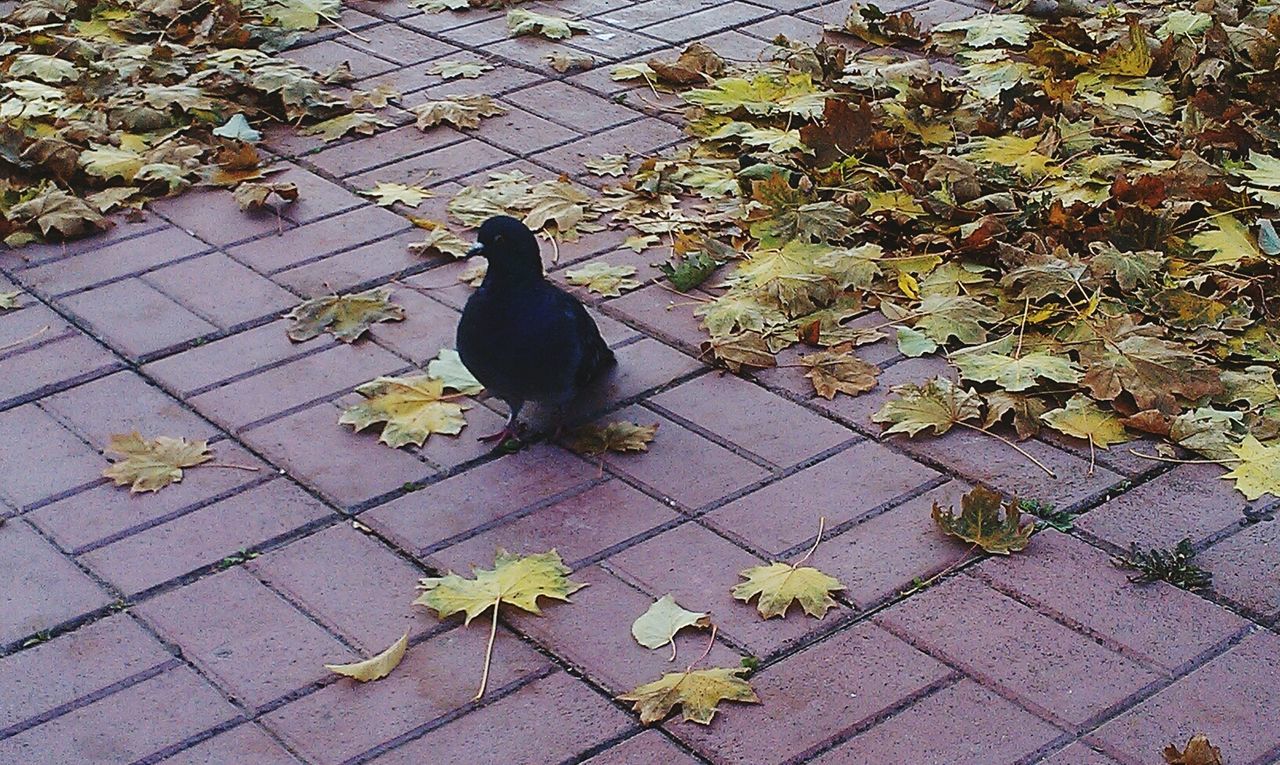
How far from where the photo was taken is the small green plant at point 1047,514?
3172mm

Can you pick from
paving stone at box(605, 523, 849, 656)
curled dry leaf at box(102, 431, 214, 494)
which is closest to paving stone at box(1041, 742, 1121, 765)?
paving stone at box(605, 523, 849, 656)

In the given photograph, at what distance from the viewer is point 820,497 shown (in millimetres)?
3293

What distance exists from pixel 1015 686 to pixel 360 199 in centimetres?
264

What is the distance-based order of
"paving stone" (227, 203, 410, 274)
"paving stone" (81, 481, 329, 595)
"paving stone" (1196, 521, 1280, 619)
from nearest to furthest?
"paving stone" (1196, 521, 1280, 619)
"paving stone" (81, 481, 329, 595)
"paving stone" (227, 203, 410, 274)

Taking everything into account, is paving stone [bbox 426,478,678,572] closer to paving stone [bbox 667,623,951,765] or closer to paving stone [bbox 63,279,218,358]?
paving stone [bbox 667,623,951,765]

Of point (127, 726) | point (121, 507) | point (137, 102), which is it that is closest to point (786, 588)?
point (127, 726)

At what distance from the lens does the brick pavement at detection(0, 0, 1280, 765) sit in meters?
2.64

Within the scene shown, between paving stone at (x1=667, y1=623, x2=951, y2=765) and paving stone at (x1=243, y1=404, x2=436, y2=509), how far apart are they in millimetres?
980

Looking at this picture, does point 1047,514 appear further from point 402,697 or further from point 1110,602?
point 402,697

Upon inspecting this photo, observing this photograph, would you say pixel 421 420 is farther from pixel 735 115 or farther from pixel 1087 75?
pixel 1087 75

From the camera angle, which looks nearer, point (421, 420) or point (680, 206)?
point (421, 420)

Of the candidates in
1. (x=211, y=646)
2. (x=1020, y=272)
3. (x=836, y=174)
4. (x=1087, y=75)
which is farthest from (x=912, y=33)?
(x=211, y=646)

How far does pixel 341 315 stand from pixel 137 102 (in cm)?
159

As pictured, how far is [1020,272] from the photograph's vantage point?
403 cm
